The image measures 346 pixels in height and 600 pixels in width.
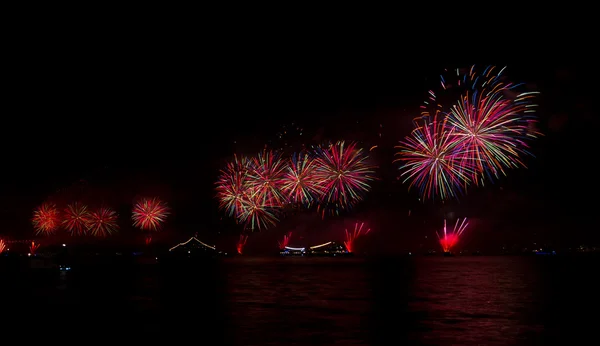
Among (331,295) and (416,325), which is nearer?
(416,325)

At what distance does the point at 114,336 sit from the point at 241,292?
77.8ft

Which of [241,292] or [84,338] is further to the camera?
[241,292]

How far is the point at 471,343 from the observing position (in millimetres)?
23375

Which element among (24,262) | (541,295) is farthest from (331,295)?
→ (24,262)

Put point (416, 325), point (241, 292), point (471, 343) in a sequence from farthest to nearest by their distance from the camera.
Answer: point (241, 292)
point (416, 325)
point (471, 343)

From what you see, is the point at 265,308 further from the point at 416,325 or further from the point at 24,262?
the point at 24,262

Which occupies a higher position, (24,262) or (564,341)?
(24,262)

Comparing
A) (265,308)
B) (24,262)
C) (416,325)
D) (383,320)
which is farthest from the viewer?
(24,262)

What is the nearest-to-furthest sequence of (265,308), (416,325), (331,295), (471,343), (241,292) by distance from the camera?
(471,343)
(416,325)
(265,308)
(331,295)
(241,292)

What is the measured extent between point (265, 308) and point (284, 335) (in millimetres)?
10828

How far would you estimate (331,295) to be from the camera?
4541 cm

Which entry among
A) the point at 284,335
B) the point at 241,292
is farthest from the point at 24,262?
the point at 284,335

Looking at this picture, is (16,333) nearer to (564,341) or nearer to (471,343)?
(471,343)

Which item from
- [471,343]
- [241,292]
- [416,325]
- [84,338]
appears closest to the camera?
[471,343]
